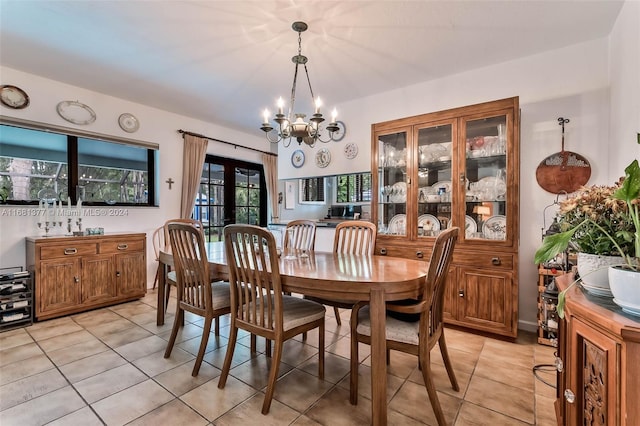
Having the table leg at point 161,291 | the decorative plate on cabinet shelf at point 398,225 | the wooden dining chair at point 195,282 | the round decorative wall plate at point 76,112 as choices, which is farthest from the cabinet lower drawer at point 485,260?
the round decorative wall plate at point 76,112

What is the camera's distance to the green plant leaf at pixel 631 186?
89 cm

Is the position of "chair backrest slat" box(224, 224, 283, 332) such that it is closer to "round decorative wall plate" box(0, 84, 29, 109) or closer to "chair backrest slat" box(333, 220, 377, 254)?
"chair backrest slat" box(333, 220, 377, 254)

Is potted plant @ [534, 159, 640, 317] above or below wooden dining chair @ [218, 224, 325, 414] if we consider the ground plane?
above

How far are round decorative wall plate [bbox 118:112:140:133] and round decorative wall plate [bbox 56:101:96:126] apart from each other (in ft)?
0.97

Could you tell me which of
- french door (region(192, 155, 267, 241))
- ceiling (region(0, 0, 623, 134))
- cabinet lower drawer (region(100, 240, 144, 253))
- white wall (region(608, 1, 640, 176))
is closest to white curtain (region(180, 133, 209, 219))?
french door (region(192, 155, 267, 241))

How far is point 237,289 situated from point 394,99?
2.88 metres

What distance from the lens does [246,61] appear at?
9.34 feet

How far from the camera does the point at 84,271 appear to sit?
320cm

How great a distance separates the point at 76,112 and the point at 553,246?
4628 millimetres

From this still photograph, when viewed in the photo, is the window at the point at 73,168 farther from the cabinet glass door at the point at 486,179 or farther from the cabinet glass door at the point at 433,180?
the cabinet glass door at the point at 486,179

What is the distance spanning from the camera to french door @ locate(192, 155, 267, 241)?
4.95 m

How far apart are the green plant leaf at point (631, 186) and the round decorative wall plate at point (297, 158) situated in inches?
150

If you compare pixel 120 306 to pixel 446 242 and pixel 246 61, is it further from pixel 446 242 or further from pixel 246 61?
pixel 446 242

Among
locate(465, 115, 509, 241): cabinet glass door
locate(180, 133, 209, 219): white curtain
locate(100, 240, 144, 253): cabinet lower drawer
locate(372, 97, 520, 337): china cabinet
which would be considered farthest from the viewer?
locate(180, 133, 209, 219): white curtain
